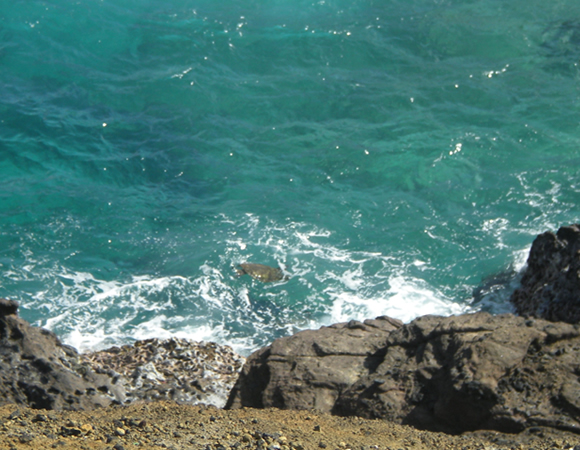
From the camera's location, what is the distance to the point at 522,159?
54.2 feet

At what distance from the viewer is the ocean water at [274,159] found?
42.7 ft

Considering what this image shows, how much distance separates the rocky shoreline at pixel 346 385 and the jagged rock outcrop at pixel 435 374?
0.04 ft

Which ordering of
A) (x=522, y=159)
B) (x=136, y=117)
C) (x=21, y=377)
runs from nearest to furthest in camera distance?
(x=21, y=377)
(x=522, y=159)
(x=136, y=117)

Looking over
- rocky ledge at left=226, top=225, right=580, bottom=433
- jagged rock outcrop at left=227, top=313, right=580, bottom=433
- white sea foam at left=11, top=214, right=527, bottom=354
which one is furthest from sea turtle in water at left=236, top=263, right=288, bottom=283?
jagged rock outcrop at left=227, top=313, right=580, bottom=433

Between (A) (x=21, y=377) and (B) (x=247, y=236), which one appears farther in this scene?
(B) (x=247, y=236)

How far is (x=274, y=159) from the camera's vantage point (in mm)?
16891

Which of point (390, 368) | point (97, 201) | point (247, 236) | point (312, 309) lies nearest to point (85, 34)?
point (97, 201)

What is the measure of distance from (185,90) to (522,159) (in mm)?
9642

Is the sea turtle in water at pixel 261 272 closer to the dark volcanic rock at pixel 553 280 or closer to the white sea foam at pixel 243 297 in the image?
the white sea foam at pixel 243 297

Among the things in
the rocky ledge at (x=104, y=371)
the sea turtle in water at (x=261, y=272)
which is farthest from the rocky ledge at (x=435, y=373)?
the sea turtle in water at (x=261, y=272)

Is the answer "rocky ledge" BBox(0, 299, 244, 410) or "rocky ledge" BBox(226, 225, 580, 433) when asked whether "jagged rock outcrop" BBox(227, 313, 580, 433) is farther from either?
"rocky ledge" BBox(0, 299, 244, 410)

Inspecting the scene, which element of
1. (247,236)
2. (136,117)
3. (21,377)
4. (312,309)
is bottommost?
(21,377)

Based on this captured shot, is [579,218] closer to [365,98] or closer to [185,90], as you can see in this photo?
[365,98]

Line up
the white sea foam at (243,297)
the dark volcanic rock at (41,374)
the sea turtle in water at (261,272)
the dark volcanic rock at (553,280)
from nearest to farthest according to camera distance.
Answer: the dark volcanic rock at (41,374)
the dark volcanic rock at (553,280)
the white sea foam at (243,297)
the sea turtle in water at (261,272)
